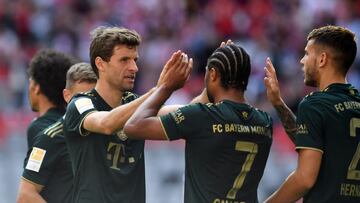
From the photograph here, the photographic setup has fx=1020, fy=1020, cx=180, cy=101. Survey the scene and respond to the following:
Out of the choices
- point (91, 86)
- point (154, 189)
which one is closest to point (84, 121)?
point (91, 86)

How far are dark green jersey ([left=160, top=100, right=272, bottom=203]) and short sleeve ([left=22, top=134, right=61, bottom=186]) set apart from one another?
1866mm

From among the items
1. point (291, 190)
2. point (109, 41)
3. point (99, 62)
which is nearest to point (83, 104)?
point (99, 62)

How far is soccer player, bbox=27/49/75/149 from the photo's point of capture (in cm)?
941

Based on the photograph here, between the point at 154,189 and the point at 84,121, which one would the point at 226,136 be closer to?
the point at 84,121

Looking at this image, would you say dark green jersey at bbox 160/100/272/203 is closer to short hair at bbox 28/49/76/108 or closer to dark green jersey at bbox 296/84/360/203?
dark green jersey at bbox 296/84/360/203

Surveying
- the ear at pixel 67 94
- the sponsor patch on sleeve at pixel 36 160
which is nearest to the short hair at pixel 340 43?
the ear at pixel 67 94

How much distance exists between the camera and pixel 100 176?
25.7ft

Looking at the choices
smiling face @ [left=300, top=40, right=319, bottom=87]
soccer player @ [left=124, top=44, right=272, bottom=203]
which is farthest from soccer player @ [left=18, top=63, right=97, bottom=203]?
smiling face @ [left=300, top=40, right=319, bottom=87]

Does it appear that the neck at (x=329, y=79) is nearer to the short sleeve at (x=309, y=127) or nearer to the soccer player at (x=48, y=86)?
the short sleeve at (x=309, y=127)

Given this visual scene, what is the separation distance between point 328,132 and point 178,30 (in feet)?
44.1

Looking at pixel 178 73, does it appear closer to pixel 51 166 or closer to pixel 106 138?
pixel 106 138

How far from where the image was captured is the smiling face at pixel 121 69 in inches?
314

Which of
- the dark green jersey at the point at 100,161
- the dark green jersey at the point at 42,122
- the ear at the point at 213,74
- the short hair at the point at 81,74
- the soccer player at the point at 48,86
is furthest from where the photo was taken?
the soccer player at the point at 48,86

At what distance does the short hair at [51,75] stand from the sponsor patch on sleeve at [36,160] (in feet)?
2.60
